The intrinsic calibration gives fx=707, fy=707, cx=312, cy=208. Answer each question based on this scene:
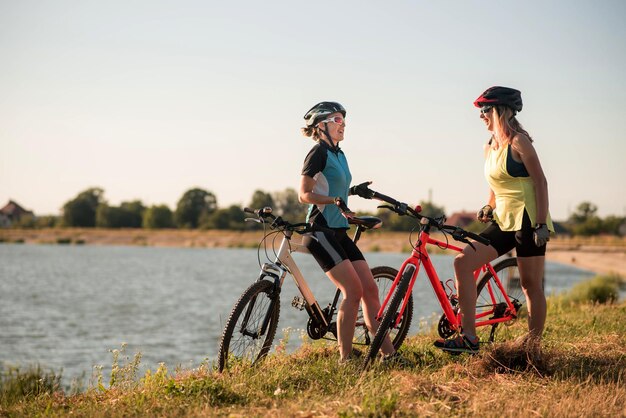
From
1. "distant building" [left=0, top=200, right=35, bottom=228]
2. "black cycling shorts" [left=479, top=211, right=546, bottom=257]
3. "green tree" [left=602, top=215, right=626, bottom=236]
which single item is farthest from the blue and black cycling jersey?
"distant building" [left=0, top=200, right=35, bottom=228]

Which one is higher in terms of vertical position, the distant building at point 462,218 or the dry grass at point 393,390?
the distant building at point 462,218

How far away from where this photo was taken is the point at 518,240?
5535mm

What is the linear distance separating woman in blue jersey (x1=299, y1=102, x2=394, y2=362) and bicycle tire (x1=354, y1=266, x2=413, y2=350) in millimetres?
669

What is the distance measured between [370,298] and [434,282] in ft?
1.96

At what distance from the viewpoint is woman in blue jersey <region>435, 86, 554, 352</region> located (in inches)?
211

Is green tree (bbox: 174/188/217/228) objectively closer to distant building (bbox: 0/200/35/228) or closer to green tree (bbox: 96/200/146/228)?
green tree (bbox: 96/200/146/228)

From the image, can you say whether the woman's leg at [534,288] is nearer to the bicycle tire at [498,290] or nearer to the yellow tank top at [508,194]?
the yellow tank top at [508,194]

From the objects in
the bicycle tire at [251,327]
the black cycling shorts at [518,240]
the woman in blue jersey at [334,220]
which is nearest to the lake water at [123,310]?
the bicycle tire at [251,327]

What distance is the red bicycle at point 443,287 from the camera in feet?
17.5

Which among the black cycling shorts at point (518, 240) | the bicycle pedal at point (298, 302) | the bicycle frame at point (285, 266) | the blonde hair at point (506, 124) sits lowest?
the bicycle pedal at point (298, 302)

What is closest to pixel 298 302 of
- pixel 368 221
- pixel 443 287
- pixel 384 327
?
pixel 384 327

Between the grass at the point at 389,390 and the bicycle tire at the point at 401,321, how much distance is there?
176 millimetres

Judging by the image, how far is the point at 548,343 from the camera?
653 cm

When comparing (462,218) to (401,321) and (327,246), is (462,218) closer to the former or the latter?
(401,321)
